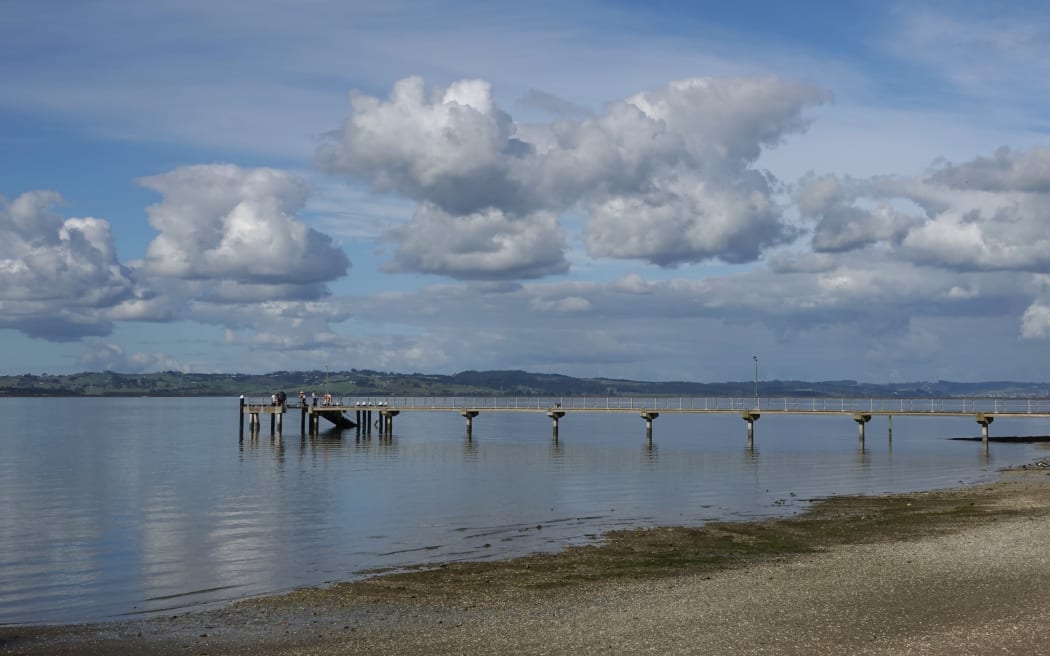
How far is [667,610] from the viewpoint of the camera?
2069 centimetres

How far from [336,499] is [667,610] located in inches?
A: 1164

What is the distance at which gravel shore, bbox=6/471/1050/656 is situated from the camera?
17.7 meters

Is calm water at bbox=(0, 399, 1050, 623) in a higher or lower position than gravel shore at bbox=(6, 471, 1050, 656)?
lower

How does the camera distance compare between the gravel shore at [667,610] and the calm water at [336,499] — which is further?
the calm water at [336,499]

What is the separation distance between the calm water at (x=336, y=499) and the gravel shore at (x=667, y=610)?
306 centimetres

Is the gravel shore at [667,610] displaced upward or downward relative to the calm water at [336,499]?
upward

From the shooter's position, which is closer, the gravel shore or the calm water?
the gravel shore

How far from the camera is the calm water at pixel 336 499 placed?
2810 cm

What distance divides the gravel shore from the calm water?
3.06 m

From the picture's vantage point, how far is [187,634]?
20.1 metres

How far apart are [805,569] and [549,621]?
9.00m

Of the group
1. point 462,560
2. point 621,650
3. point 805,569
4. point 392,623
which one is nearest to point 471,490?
point 462,560

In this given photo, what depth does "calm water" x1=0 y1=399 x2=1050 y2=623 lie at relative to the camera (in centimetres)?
2810

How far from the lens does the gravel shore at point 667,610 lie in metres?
17.7
